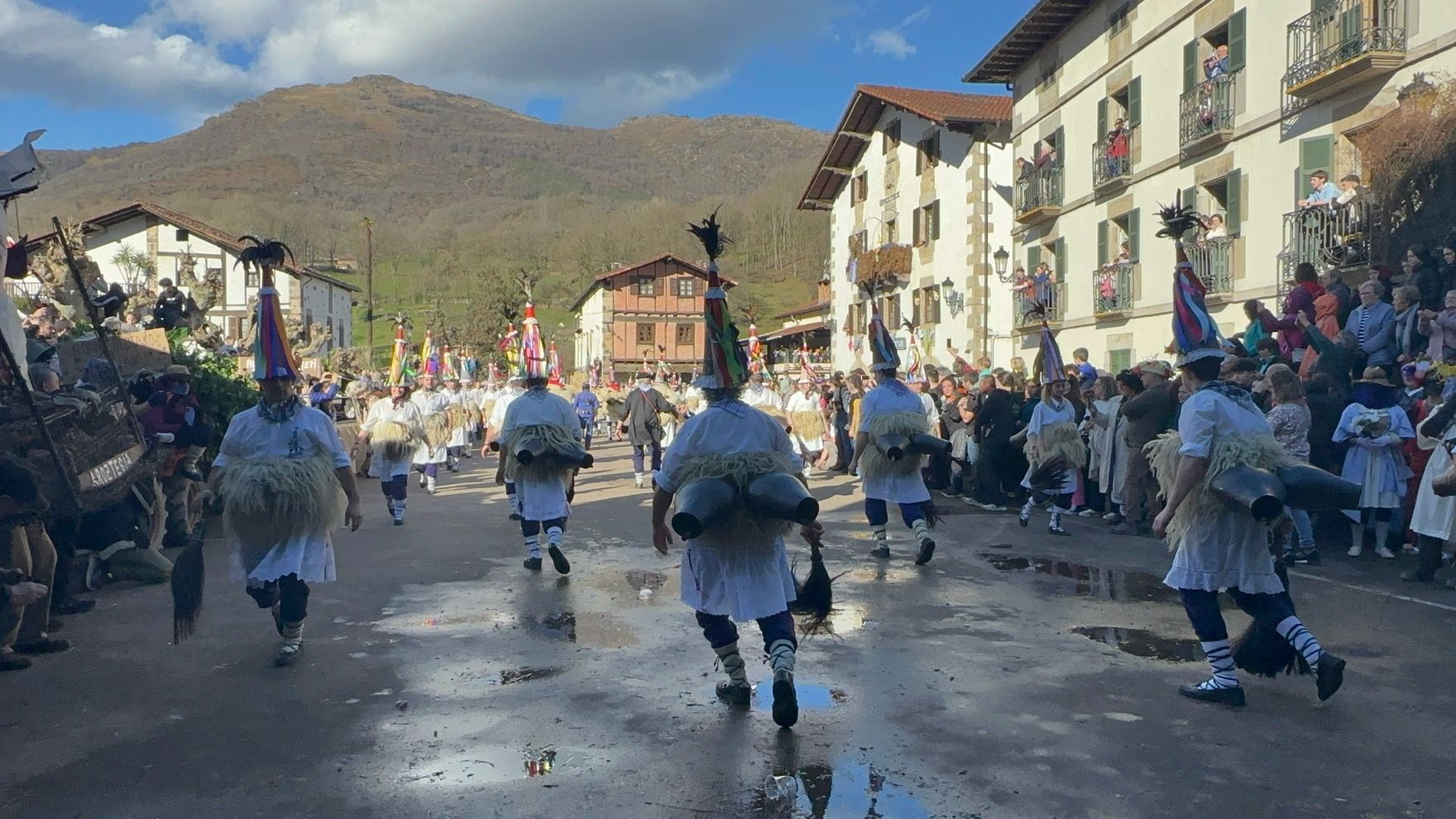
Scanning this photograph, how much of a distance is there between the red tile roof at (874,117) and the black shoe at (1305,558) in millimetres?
24800

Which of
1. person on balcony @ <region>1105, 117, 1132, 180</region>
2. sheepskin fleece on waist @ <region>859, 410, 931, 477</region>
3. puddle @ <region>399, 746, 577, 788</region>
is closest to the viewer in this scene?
puddle @ <region>399, 746, 577, 788</region>

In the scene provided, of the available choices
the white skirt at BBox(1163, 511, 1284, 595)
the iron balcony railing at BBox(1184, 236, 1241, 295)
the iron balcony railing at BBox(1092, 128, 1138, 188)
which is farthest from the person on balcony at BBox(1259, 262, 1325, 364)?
the iron balcony railing at BBox(1092, 128, 1138, 188)

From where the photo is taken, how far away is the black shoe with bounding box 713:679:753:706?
19.8 ft

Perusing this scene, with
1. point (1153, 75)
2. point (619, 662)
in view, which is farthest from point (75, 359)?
point (1153, 75)

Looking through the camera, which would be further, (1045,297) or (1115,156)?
(1045,297)

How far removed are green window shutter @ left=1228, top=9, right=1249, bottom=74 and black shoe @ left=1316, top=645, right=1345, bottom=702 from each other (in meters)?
17.0

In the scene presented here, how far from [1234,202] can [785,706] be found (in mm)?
18022

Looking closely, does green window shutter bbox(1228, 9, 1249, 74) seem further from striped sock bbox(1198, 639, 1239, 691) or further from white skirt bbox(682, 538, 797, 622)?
white skirt bbox(682, 538, 797, 622)

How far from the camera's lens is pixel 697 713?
233 inches

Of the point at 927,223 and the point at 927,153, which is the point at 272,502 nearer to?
the point at 927,153

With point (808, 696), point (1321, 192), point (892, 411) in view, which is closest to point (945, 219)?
point (1321, 192)

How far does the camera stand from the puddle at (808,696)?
6.05 metres

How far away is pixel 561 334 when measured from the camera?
81.9 metres

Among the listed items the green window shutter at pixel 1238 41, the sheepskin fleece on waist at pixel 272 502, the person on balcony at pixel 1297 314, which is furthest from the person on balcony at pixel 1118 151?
the sheepskin fleece on waist at pixel 272 502
